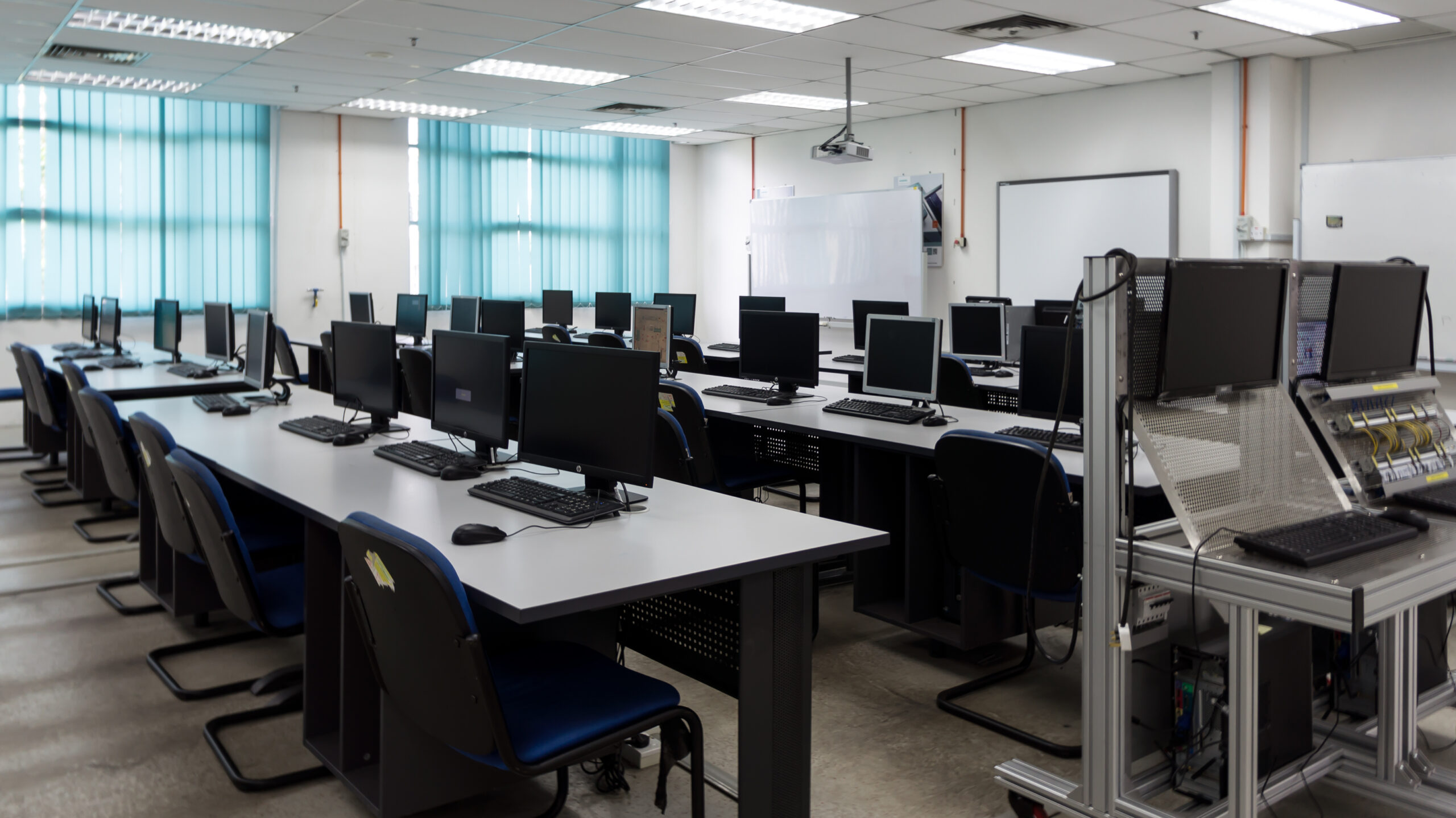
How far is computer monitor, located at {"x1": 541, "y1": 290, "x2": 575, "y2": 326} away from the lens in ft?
31.8

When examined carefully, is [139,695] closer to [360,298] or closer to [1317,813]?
[1317,813]

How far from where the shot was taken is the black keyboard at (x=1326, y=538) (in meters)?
1.94

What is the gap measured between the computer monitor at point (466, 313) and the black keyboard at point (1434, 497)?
250 inches

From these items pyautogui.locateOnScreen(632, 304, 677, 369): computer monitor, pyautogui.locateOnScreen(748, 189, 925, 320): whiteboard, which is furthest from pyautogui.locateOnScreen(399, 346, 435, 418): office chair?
pyautogui.locateOnScreen(748, 189, 925, 320): whiteboard

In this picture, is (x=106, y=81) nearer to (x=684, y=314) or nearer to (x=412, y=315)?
(x=412, y=315)

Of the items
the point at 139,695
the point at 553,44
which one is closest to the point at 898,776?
the point at 139,695

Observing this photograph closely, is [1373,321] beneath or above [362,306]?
beneath

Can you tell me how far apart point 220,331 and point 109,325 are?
6.84 ft

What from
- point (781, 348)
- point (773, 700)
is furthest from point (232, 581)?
point (781, 348)

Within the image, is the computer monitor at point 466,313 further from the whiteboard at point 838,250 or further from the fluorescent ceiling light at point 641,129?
the whiteboard at point 838,250

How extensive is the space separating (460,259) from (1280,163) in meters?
7.29

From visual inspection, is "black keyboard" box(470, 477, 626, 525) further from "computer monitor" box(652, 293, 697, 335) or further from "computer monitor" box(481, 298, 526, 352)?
"computer monitor" box(652, 293, 697, 335)

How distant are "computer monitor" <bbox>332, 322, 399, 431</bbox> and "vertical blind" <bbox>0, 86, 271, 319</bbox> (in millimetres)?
6003

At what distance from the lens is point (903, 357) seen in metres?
4.34
